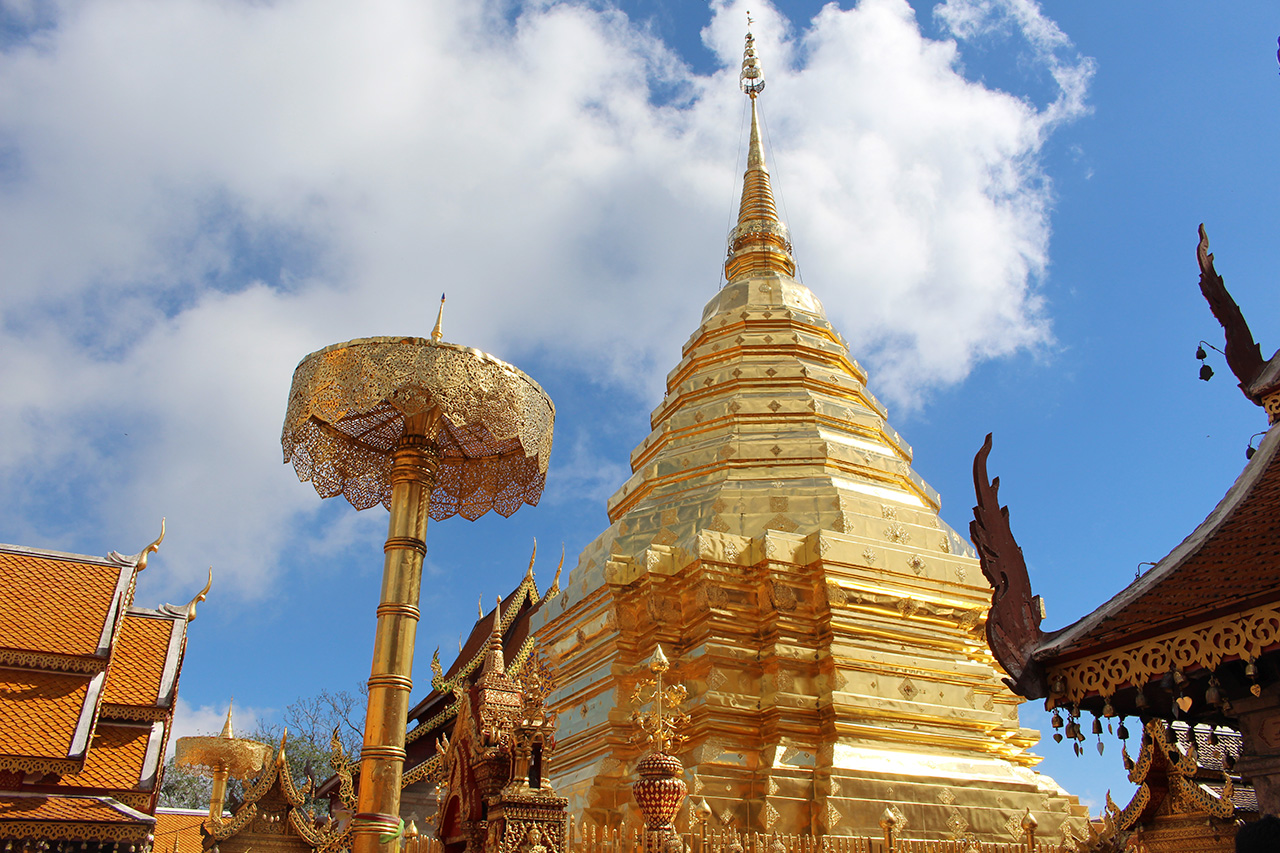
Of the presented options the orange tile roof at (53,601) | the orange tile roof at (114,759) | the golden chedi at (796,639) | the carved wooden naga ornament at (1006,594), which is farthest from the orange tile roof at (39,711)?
the carved wooden naga ornament at (1006,594)

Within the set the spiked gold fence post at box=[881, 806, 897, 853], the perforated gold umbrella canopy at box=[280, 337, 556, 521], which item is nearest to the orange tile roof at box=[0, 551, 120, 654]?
the perforated gold umbrella canopy at box=[280, 337, 556, 521]

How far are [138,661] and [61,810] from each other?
8.32 feet

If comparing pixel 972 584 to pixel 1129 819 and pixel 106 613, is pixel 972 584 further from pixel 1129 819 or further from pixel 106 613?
pixel 106 613

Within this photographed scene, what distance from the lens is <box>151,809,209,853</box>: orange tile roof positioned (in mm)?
19219

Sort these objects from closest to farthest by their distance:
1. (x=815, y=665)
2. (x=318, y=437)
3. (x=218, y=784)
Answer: (x=318, y=437), (x=815, y=665), (x=218, y=784)

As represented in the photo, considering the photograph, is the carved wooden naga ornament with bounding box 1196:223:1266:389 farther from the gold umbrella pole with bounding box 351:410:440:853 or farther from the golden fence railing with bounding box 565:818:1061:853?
the gold umbrella pole with bounding box 351:410:440:853

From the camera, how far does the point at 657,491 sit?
1507 cm

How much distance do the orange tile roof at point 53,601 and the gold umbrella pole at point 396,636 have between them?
442cm

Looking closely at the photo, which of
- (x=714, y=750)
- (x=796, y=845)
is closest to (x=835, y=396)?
(x=714, y=750)

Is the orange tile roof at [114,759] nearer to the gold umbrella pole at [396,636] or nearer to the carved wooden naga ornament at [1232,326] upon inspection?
the gold umbrella pole at [396,636]

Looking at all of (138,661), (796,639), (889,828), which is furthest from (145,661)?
(889,828)

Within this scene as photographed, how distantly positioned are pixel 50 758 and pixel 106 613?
7.02 ft

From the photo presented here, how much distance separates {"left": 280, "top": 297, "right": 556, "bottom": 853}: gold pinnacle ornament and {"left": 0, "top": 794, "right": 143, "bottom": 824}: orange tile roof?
3475mm

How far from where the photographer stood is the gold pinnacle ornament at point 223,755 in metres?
19.0
